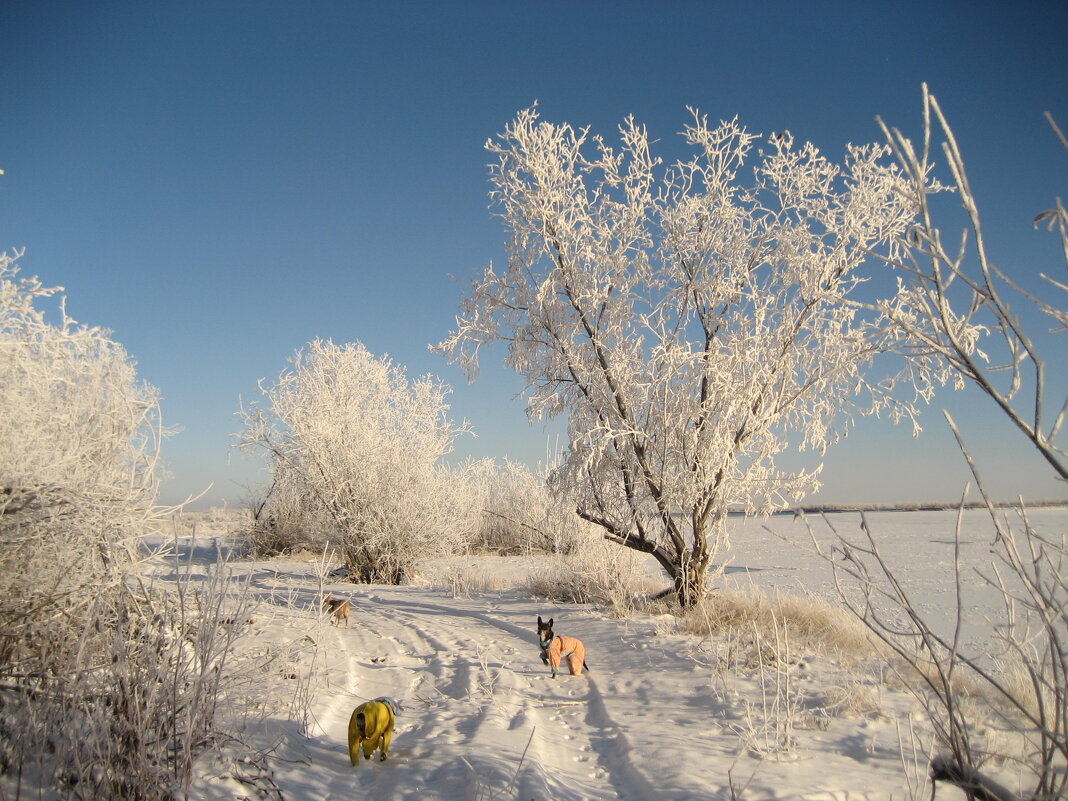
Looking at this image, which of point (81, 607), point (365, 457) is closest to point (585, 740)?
point (81, 607)

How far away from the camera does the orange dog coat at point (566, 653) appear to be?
18.5 ft

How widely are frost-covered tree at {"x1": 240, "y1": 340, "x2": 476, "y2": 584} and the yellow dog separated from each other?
9.95 meters

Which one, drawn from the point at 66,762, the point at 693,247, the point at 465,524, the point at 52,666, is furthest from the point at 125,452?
the point at 465,524

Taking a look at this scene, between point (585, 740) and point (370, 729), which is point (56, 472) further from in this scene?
point (585, 740)

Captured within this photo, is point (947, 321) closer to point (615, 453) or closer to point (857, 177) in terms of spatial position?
point (615, 453)

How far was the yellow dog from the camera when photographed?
3625 mm

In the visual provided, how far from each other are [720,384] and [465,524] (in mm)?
10474

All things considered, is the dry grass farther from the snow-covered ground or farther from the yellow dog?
the yellow dog

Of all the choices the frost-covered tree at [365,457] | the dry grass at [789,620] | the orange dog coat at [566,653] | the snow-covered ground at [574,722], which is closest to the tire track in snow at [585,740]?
the snow-covered ground at [574,722]

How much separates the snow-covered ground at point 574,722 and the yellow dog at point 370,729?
0.11m

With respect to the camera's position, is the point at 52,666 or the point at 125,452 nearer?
the point at 52,666

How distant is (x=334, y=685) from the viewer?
5.32m

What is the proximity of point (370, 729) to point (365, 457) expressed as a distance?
10627 millimetres

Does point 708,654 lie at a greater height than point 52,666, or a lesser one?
lesser
